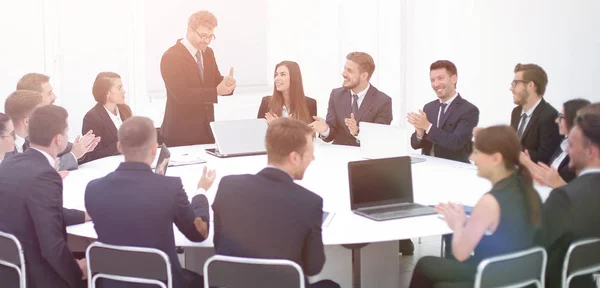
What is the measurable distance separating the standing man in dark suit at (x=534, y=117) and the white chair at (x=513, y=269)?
2055 mm

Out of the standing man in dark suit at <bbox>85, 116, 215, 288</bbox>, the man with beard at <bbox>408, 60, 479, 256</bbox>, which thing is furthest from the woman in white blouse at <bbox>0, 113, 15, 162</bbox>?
the man with beard at <bbox>408, 60, 479, 256</bbox>

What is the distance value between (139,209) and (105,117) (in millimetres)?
2527

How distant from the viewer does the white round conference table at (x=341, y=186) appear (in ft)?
10.3

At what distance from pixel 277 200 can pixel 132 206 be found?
62cm

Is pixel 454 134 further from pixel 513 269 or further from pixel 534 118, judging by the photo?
pixel 513 269

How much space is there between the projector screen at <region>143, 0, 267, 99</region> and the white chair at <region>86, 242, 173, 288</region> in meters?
5.42

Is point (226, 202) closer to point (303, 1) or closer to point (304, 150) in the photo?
point (304, 150)

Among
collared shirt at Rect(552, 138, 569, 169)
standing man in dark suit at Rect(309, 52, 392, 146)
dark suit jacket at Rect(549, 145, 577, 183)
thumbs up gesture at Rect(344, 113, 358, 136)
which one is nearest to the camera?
dark suit jacket at Rect(549, 145, 577, 183)

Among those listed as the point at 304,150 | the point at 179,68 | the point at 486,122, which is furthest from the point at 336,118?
the point at 304,150

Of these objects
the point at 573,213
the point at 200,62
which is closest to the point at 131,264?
the point at 573,213

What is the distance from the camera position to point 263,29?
883 cm

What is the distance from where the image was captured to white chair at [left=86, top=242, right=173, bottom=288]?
9.25 feet

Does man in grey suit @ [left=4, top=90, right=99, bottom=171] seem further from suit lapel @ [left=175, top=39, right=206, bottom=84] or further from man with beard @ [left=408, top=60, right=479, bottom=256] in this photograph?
man with beard @ [left=408, top=60, right=479, bottom=256]

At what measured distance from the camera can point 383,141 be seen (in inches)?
187
